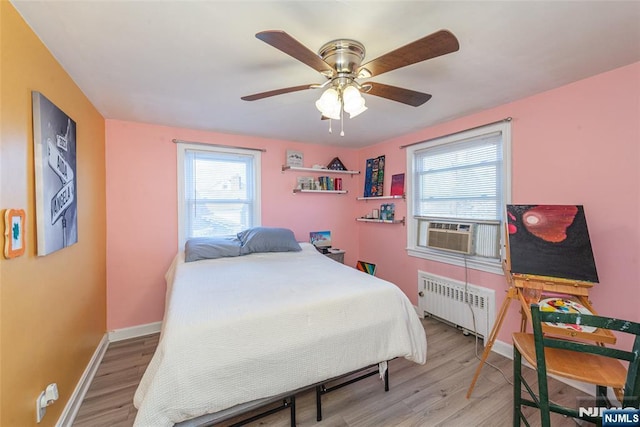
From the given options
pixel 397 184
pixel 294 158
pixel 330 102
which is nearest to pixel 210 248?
pixel 294 158

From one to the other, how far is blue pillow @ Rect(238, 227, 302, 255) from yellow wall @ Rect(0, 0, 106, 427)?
138 centimetres

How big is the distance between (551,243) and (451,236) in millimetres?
1017

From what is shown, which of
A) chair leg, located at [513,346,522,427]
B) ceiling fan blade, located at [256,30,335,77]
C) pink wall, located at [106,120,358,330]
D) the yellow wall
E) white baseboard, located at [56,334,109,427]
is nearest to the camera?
ceiling fan blade, located at [256,30,335,77]

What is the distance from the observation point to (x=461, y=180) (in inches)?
111

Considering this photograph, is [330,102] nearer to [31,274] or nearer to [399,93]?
[399,93]

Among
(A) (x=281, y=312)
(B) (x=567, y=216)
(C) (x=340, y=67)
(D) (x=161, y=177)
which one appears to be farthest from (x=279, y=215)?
(B) (x=567, y=216)

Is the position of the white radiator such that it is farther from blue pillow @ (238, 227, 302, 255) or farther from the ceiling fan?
the ceiling fan

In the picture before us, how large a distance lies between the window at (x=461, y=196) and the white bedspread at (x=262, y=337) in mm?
1250

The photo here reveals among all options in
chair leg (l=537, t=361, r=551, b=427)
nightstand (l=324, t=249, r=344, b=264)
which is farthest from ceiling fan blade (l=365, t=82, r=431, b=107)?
nightstand (l=324, t=249, r=344, b=264)

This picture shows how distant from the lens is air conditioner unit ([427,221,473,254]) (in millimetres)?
2650

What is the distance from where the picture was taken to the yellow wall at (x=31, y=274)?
44.1 inches

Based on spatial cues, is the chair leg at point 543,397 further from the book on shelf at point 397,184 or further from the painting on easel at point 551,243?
the book on shelf at point 397,184

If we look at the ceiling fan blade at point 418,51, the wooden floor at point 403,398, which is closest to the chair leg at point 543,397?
the wooden floor at point 403,398

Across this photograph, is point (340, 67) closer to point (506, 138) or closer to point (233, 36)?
point (233, 36)
